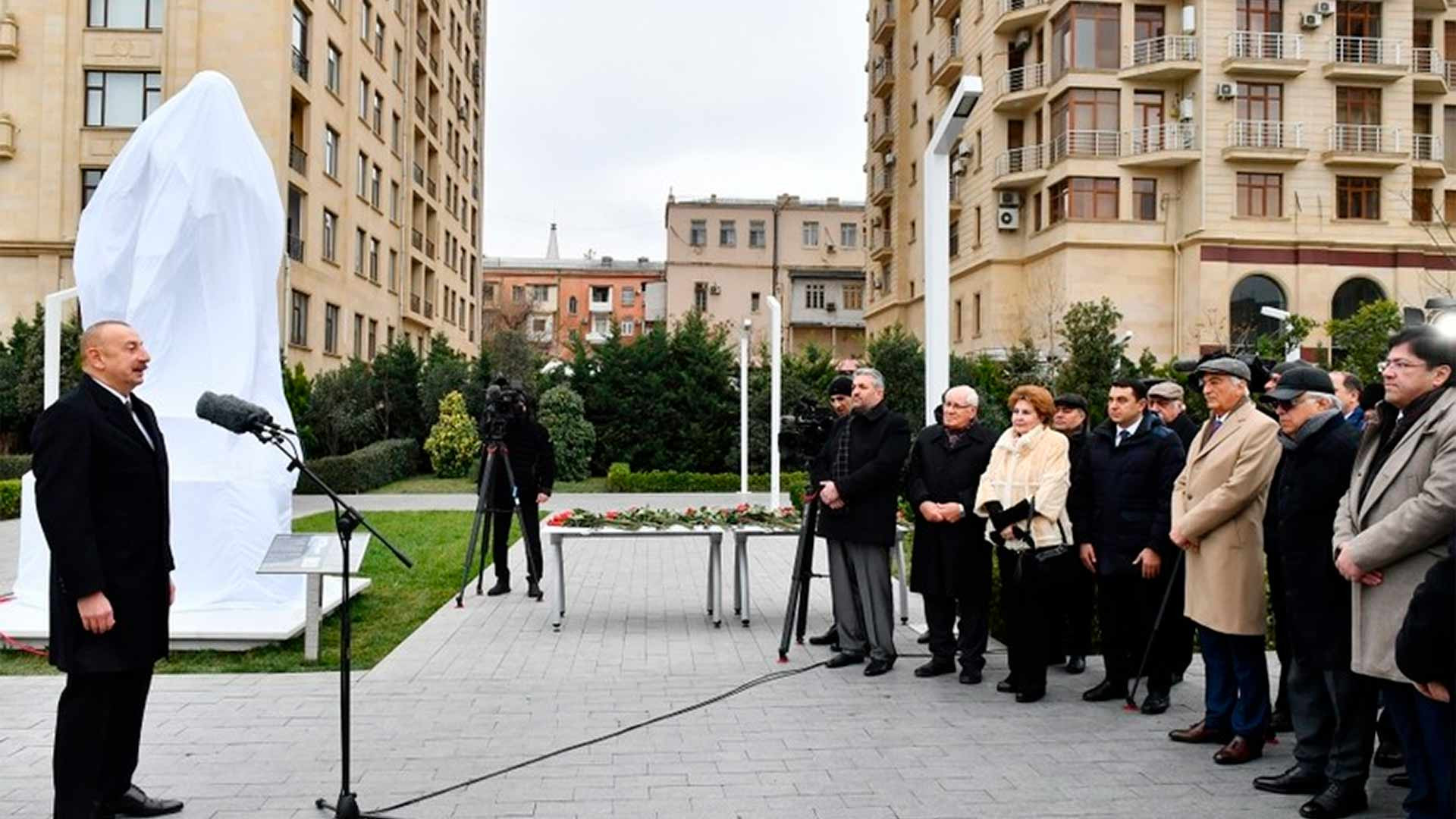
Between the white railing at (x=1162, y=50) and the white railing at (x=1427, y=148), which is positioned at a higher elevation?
the white railing at (x=1162, y=50)

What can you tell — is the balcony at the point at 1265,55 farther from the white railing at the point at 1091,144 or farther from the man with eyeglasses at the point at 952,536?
the man with eyeglasses at the point at 952,536

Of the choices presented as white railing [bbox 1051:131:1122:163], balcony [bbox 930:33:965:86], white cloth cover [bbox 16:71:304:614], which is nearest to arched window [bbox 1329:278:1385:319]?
white railing [bbox 1051:131:1122:163]

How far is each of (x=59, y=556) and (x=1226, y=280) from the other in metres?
41.1

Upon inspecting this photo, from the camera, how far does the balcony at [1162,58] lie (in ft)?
130

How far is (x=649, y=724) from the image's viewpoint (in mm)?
6434

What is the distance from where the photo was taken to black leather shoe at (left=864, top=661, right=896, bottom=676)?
775 centimetres

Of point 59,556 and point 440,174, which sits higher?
point 440,174

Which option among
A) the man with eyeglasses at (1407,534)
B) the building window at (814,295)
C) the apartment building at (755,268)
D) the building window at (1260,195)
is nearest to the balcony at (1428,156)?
the building window at (1260,195)

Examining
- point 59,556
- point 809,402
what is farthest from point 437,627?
point 59,556

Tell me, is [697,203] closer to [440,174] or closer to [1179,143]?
[440,174]

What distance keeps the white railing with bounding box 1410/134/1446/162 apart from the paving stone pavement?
43.6 meters

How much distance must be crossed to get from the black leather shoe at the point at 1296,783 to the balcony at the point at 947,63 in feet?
144

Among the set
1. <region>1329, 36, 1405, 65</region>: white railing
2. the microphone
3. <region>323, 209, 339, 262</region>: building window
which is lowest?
the microphone

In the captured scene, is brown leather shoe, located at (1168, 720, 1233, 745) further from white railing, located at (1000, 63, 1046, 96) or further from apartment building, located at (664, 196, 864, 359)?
apartment building, located at (664, 196, 864, 359)
